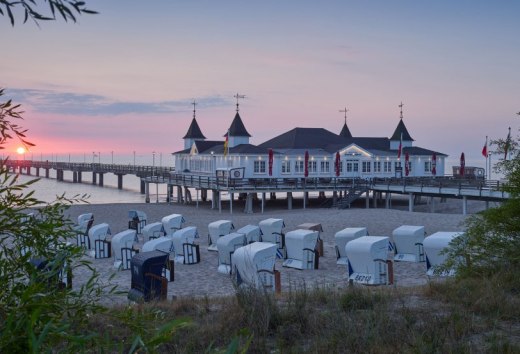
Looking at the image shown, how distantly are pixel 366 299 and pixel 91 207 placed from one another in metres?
36.9

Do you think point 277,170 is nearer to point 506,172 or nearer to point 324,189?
point 324,189

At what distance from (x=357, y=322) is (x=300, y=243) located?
443 inches

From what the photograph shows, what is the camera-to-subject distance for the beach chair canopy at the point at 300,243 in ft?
59.7

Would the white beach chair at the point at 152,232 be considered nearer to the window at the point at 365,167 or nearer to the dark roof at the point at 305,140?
the dark roof at the point at 305,140

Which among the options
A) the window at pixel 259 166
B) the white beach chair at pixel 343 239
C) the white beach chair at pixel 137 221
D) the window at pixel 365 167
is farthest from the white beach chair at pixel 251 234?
the window at pixel 365 167

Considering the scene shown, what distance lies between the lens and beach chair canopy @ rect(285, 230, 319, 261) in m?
18.2

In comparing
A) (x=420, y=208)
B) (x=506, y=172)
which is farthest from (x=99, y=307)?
(x=420, y=208)

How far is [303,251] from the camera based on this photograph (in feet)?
59.6

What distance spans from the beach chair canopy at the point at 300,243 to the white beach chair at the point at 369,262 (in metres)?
2.70

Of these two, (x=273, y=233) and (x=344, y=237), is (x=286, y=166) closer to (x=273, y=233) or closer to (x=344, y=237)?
(x=273, y=233)

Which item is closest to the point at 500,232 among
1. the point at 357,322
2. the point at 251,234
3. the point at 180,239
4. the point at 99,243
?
the point at 357,322

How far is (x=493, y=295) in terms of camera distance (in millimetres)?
8008

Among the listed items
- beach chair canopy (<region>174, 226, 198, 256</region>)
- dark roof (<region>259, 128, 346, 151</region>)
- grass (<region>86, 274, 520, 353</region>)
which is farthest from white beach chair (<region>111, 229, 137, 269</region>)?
dark roof (<region>259, 128, 346, 151</region>)

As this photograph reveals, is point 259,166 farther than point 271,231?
Yes
